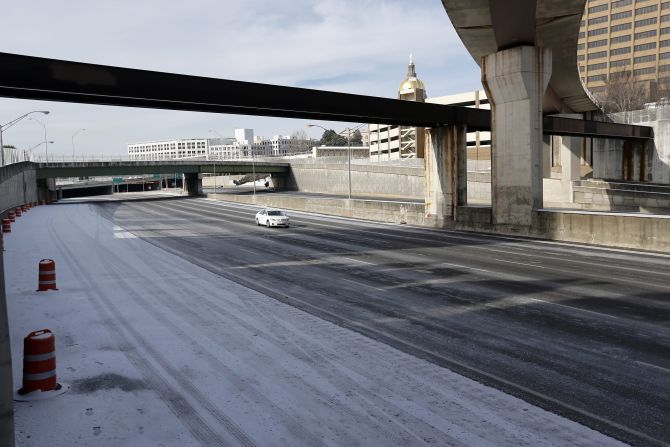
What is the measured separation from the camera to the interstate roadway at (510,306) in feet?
25.5

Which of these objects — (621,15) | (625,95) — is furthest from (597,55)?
(625,95)

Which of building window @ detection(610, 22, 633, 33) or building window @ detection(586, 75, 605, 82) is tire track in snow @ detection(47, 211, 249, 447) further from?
building window @ detection(610, 22, 633, 33)

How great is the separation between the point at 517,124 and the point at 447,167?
6.43 meters

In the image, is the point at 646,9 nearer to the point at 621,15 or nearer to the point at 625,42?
the point at 621,15

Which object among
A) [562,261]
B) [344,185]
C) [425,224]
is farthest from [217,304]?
[344,185]

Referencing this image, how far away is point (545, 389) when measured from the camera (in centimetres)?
776

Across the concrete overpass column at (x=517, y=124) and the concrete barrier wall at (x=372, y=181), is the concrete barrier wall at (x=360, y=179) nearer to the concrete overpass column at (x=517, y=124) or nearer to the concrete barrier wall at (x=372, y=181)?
the concrete barrier wall at (x=372, y=181)

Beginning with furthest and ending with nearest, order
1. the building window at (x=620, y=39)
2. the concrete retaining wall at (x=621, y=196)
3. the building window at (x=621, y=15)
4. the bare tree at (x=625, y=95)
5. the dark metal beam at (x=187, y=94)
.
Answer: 1. the building window at (x=620, y=39)
2. the building window at (x=621, y=15)
3. the bare tree at (x=625, y=95)
4. the concrete retaining wall at (x=621, y=196)
5. the dark metal beam at (x=187, y=94)

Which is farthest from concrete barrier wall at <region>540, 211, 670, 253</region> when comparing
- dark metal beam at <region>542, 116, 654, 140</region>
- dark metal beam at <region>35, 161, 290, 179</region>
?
dark metal beam at <region>35, 161, 290, 179</region>

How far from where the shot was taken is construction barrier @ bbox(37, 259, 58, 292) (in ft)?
49.4

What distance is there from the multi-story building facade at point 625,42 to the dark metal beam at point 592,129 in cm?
8786

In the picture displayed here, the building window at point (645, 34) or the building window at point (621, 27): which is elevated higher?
the building window at point (621, 27)

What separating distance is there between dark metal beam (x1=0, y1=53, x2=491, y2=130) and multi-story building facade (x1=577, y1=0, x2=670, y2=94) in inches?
4649

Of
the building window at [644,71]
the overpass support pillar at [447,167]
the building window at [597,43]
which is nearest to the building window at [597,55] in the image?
the building window at [597,43]
